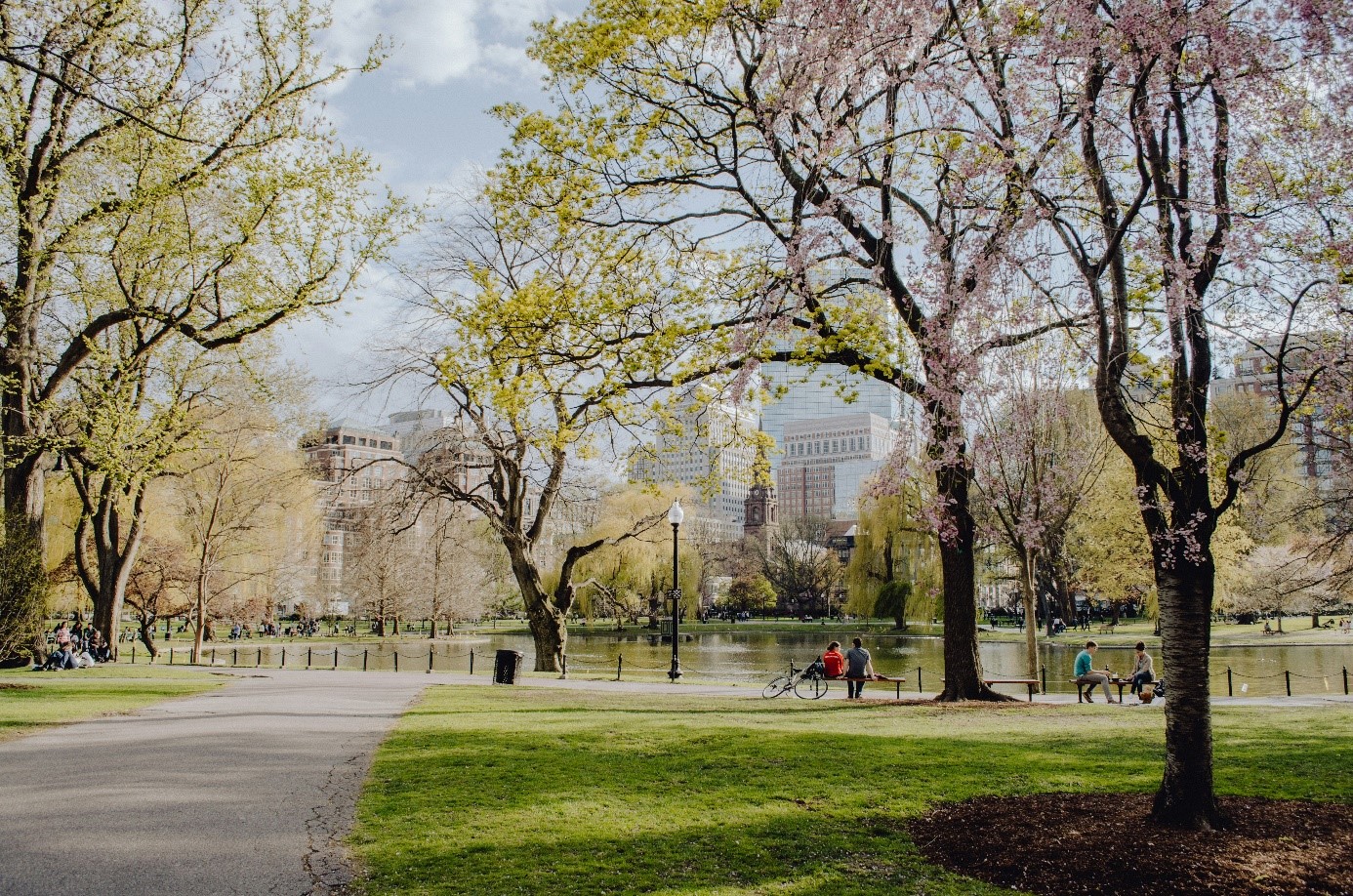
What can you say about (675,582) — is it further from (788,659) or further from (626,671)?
(788,659)

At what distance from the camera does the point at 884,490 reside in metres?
9.70

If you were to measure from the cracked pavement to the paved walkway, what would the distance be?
13mm

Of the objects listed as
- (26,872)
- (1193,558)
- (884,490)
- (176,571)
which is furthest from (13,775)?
(176,571)

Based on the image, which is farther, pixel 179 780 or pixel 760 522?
pixel 760 522

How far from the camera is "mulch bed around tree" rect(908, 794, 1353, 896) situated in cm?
522

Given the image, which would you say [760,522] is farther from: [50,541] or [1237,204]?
[1237,204]

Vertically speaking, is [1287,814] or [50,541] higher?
[50,541]

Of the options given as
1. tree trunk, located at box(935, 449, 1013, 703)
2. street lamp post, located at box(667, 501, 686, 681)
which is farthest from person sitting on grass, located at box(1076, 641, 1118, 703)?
street lamp post, located at box(667, 501, 686, 681)

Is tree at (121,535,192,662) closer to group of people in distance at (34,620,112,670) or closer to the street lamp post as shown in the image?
group of people in distance at (34,620,112,670)

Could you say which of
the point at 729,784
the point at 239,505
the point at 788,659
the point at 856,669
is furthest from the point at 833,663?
the point at 239,505

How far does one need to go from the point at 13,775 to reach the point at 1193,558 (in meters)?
10.1

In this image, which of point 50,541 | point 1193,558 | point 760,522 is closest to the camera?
point 1193,558

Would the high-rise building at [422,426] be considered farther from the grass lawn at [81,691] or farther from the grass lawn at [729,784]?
the grass lawn at [729,784]

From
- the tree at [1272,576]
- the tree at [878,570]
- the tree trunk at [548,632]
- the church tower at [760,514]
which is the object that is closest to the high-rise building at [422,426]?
the tree trunk at [548,632]
